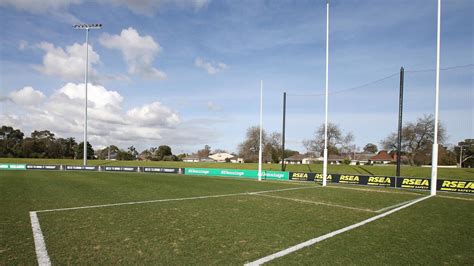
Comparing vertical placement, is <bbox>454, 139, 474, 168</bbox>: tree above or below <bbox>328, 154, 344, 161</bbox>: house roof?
above

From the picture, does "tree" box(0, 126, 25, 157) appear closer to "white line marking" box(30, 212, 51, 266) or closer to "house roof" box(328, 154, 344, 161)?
"white line marking" box(30, 212, 51, 266)

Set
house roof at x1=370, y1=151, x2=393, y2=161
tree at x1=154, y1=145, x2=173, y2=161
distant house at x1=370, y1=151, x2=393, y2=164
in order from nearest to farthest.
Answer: distant house at x1=370, y1=151, x2=393, y2=164
house roof at x1=370, y1=151, x2=393, y2=161
tree at x1=154, y1=145, x2=173, y2=161

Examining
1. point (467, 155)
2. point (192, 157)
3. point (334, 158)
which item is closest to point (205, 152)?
point (192, 157)

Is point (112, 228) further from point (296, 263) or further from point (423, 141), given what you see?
point (423, 141)

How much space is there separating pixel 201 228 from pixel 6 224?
15.1 feet

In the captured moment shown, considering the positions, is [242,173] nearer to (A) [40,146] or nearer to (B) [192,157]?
(A) [40,146]

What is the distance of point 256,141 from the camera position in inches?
3511

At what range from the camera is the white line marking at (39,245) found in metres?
4.65

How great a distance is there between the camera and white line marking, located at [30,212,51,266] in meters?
4.65

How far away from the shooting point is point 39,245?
17.9 ft

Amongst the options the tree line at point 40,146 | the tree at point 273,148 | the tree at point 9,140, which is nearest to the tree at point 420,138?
the tree at point 273,148

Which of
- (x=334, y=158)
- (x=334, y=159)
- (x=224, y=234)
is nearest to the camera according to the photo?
(x=224, y=234)

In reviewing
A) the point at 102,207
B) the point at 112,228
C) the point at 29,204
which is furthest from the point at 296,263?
the point at 29,204

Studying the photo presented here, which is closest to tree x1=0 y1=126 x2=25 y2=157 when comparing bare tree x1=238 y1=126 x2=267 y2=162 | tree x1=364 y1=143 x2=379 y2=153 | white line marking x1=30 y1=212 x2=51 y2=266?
bare tree x1=238 y1=126 x2=267 y2=162
